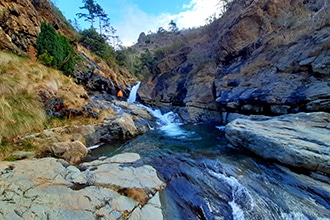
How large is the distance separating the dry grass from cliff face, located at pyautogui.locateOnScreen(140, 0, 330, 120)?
9.52 m

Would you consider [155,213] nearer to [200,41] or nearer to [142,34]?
[200,41]

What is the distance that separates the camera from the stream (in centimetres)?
333

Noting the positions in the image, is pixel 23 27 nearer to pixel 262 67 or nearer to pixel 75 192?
pixel 75 192

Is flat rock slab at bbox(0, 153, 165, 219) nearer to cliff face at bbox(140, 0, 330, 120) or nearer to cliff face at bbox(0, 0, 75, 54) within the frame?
cliff face at bbox(140, 0, 330, 120)

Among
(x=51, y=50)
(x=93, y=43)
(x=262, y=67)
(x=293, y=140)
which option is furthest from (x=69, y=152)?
(x=93, y=43)

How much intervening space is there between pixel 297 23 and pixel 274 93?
6194 millimetres

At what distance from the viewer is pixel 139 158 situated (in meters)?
5.68

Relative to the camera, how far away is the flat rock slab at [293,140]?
409cm

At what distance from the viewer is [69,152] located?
573 cm

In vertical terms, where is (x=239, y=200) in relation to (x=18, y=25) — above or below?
below

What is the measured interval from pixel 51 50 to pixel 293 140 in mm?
13128

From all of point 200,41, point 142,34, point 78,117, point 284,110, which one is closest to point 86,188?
point 78,117

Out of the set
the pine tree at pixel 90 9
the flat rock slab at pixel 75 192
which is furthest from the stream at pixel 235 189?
the pine tree at pixel 90 9

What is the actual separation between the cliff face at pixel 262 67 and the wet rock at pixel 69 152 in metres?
8.75
